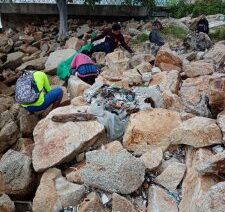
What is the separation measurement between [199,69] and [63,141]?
2805 mm

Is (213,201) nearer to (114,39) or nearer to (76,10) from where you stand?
(114,39)

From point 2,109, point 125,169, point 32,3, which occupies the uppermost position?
point 32,3

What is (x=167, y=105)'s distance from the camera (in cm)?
621

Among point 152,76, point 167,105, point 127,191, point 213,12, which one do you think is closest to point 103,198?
point 127,191

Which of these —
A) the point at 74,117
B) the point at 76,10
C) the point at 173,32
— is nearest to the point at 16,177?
the point at 74,117

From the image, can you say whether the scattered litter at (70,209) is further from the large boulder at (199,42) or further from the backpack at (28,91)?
the large boulder at (199,42)

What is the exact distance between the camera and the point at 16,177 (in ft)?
17.3

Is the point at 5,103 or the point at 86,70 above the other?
the point at 86,70

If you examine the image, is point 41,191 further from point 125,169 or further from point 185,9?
point 185,9

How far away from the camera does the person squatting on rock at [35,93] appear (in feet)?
20.9

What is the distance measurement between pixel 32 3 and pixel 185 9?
4.33m

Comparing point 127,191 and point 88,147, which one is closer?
point 127,191

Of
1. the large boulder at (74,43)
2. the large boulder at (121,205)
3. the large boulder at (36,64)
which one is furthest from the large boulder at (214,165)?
the large boulder at (74,43)

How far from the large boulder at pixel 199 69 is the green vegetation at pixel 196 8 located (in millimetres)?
5118
